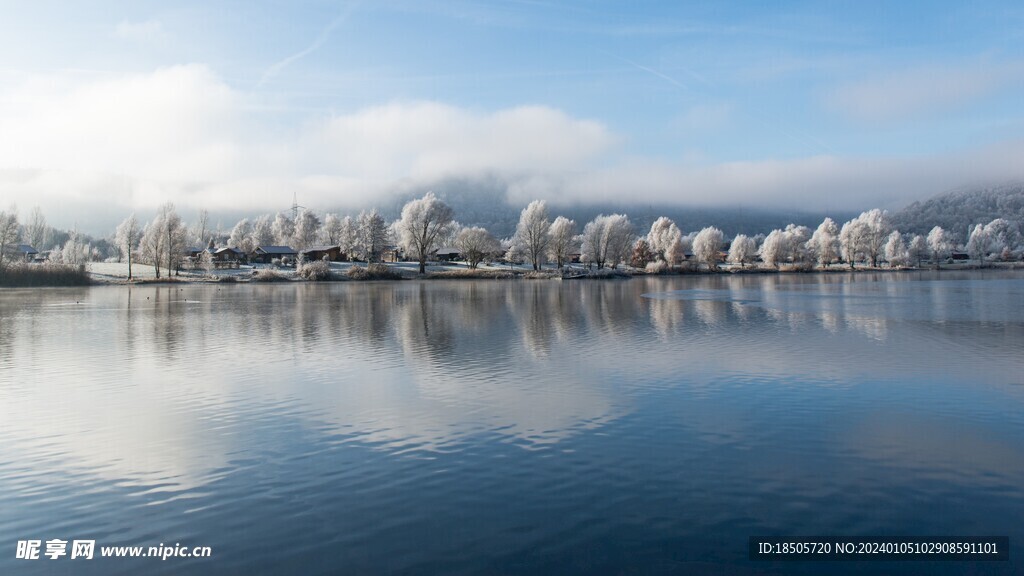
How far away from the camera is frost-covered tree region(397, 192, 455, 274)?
107 m

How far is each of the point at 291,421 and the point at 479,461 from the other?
5380mm

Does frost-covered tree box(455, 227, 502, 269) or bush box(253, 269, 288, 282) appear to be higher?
frost-covered tree box(455, 227, 502, 269)

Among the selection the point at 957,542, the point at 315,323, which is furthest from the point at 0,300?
the point at 957,542

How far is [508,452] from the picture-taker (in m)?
11.9

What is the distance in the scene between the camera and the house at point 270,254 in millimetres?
131750

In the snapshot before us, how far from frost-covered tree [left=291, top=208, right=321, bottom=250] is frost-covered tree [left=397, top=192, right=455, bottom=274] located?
159ft

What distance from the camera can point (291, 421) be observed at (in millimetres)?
14469

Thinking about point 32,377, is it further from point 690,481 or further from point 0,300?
point 0,300

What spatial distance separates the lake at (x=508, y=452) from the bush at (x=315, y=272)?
230ft

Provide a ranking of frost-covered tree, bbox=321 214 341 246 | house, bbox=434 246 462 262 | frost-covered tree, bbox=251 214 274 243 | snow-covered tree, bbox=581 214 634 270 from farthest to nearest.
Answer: frost-covered tree, bbox=251 214 274 243 < frost-covered tree, bbox=321 214 341 246 < house, bbox=434 246 462 262 < snow-covered tree, bbox=581 214 634 270

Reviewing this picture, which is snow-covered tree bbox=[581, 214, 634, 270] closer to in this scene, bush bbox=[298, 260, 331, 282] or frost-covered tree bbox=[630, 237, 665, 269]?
frost-covered tree bbox=[630, 237, 665, 269]

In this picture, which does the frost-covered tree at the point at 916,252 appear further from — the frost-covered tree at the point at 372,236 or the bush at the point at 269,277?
the bush at the point at 269,277

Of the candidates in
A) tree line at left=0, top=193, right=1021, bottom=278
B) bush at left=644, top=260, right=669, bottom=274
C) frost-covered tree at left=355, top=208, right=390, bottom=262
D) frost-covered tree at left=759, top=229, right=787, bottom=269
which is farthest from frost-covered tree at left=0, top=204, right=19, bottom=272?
frost-covered tree at left=759, top=229, right=787, bottom=269

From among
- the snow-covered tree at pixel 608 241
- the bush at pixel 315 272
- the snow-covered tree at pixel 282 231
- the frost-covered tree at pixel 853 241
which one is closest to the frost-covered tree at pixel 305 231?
the snow-covered tree at pixel 282 231
